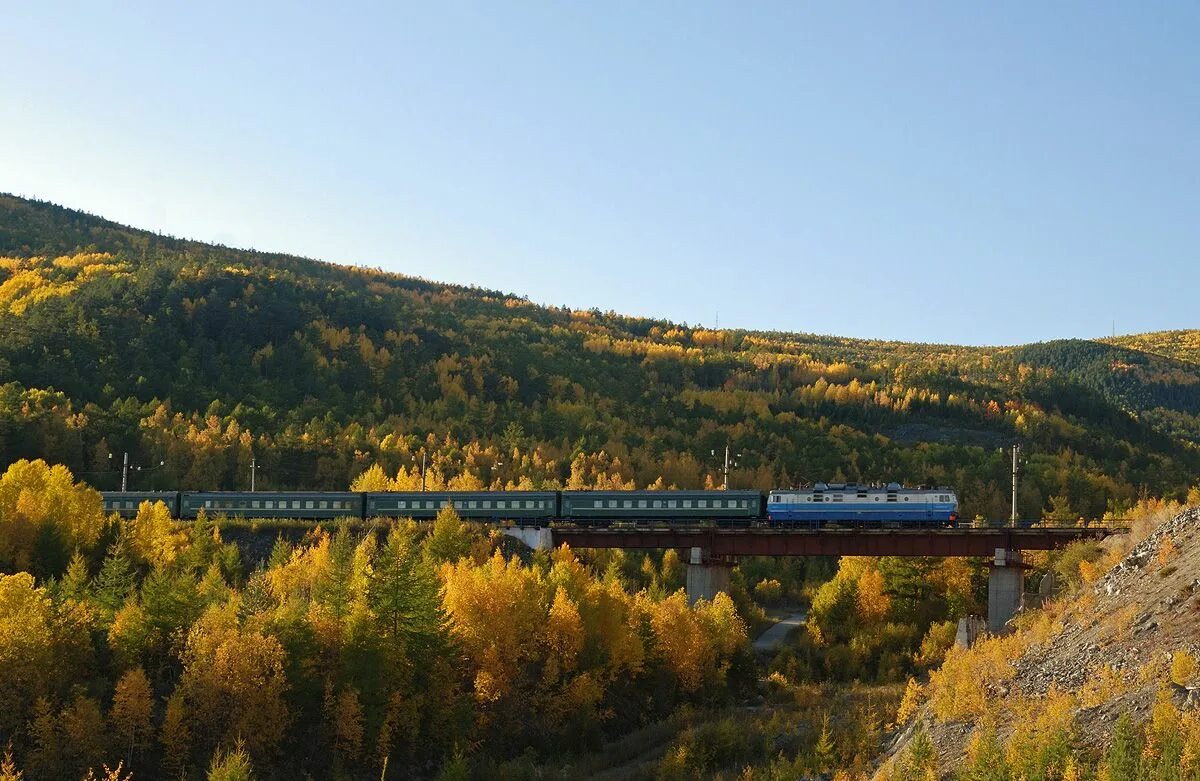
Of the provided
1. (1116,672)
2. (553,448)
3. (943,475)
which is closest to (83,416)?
(553,448)

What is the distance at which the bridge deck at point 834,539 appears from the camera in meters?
78.4

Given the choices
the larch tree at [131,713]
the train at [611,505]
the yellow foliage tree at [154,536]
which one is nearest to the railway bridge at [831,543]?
the train at [611,505]

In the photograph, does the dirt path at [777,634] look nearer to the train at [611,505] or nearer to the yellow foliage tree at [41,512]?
the train at [611,505]

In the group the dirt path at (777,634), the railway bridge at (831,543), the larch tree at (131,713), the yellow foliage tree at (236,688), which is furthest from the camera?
the dirt path at (777,634)

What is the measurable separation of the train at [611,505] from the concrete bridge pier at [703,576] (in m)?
2.90

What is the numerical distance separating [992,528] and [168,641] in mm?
48575

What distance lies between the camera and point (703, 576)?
276 feet

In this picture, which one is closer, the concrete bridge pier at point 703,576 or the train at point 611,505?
the train at point 611,505

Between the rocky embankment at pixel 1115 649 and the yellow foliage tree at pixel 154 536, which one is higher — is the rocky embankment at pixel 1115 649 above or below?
above

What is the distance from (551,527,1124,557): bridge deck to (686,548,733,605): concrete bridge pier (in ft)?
2.09

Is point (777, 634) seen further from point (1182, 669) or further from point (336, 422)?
point (336, 422)

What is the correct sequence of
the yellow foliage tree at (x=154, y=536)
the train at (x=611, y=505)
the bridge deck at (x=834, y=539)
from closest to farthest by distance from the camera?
→ the bridge deck at (x=834, y=539) → the yellow foliage tree at (x=154, y=536) → the train at (x=611, y=505)

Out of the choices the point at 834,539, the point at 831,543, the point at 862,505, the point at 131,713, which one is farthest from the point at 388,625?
the point at 862,505

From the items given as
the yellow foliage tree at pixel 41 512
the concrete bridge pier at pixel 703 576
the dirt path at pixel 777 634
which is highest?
the yellow foliage tree at pixel 41 512
